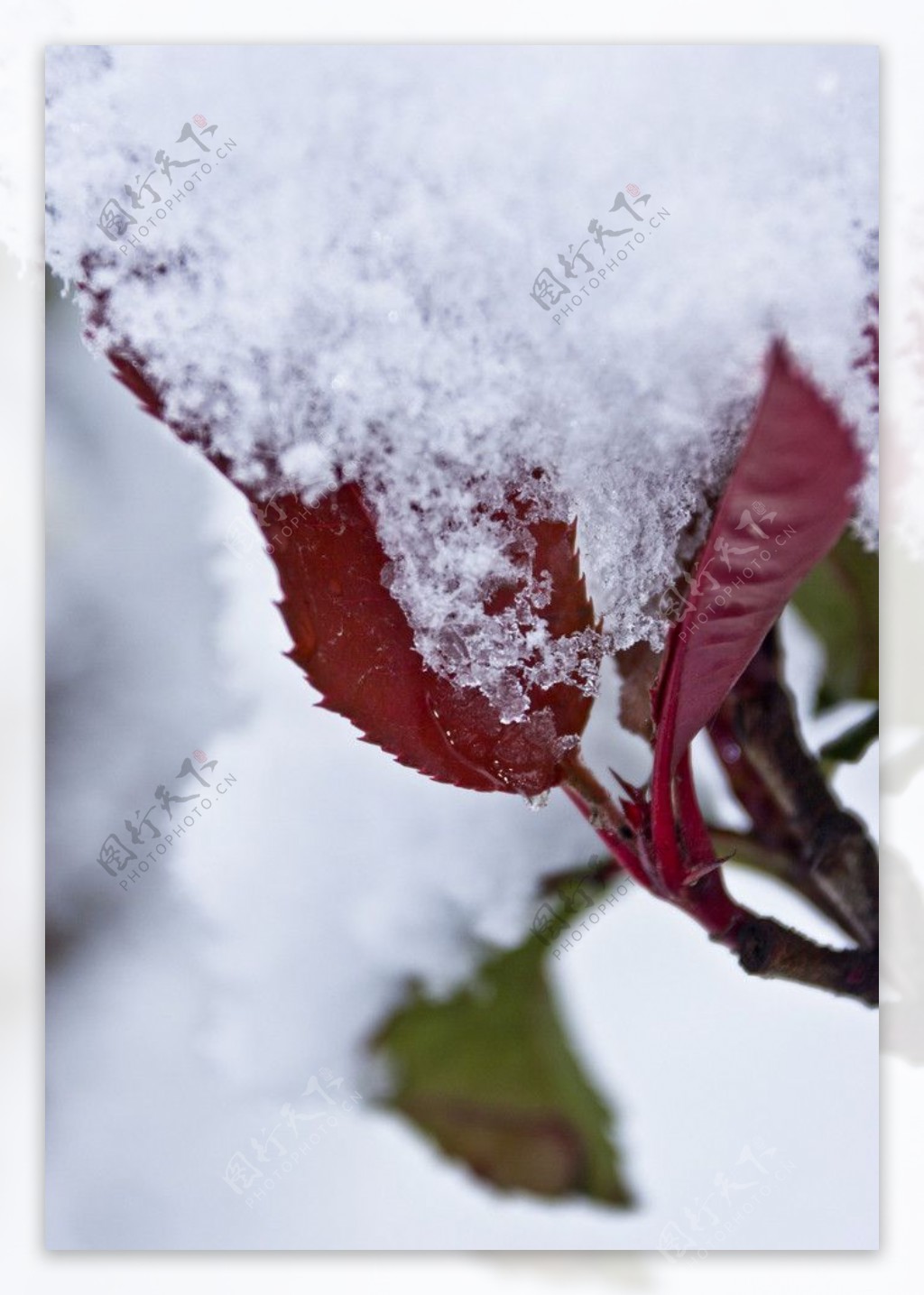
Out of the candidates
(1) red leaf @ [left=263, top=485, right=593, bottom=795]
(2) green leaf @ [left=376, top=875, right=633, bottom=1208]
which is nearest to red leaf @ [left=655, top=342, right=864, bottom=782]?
(1) red leaf @ [left=263, top=485, right=593, bottom=795]

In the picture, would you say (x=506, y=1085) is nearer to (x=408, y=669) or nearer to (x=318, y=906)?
(x=318, y=906)

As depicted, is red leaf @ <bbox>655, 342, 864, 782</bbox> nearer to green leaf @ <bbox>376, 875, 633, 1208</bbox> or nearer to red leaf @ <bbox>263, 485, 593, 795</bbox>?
red leaf @ <bbox>263, 485, 593, 795</bbox>

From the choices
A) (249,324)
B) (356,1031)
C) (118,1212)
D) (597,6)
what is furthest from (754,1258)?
(597,6)

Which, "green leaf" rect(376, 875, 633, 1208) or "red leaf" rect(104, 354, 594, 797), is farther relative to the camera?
"green leaf" rect(376, 875, 633, 1208)

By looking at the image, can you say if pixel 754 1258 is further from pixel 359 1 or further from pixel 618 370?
pixel 359 1
